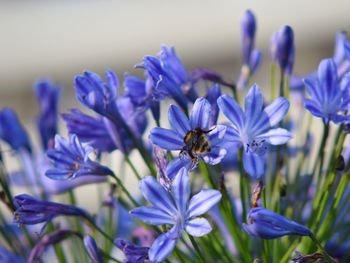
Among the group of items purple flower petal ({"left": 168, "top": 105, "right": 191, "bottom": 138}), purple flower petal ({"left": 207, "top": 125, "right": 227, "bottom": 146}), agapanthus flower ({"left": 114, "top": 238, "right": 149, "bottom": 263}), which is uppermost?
purple flower petal ({"left": 168, "top": 105, "right": 191, "bottom": 138})

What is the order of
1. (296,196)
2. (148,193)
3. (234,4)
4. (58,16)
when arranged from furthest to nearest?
(58,16), (234,4), (296,196), (148,193)

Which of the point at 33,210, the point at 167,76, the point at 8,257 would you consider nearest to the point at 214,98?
the point at 167,76

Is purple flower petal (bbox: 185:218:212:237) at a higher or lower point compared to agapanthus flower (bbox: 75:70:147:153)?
lower

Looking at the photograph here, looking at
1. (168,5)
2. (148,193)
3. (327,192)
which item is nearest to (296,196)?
(327,192)

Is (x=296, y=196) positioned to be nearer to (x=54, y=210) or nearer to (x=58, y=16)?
(x=54, y=210)

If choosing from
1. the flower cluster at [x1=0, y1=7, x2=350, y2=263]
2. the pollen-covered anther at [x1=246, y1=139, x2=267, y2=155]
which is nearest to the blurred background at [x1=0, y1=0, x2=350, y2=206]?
the flower cluster at [x1=0, y1=7, x2=350, y2=263]

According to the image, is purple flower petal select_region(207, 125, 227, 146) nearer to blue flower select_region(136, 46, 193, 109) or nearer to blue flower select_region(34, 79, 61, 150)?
blue flower select_region(136, 46, 193, 109)
